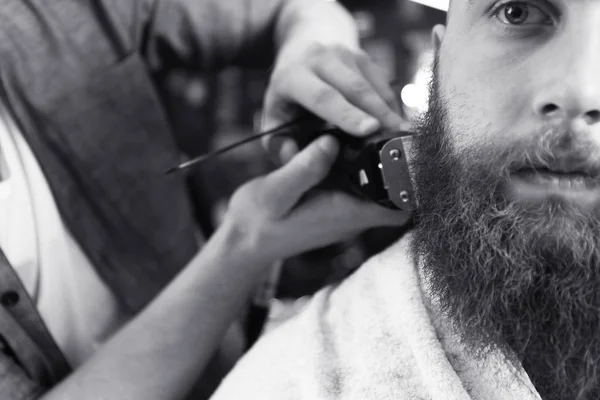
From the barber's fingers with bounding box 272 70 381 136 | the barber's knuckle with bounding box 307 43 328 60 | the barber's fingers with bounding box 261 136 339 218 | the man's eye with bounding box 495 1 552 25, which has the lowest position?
the barber's fingers with bounding box 261 136 339 218

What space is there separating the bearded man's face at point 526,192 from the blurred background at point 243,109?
0.54 meters

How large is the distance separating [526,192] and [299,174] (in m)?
0.38

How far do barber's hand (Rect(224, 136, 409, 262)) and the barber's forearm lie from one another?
29 mm

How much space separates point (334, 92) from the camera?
88 cm

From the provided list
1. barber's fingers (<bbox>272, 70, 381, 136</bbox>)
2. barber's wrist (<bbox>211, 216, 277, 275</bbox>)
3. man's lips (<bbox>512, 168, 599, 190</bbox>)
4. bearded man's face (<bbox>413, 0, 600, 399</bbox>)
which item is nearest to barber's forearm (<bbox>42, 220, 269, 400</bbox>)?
barber's wrist (<bbox>211, 216, 277, 275</bbox>)

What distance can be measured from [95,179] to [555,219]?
2.62 feet

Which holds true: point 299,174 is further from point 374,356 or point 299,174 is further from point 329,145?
point 374,356

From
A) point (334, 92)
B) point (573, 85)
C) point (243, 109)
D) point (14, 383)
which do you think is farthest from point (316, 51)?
point (14, 383)

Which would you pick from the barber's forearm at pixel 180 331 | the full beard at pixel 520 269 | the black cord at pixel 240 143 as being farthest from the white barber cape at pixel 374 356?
the black cord at pixel 240 143

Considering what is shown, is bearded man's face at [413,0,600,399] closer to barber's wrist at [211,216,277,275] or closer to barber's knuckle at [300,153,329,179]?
barber's knuckle at [300,153,329,179]

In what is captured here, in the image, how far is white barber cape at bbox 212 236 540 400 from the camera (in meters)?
0.70

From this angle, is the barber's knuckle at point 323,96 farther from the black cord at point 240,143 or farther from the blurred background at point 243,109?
the blurred background at point 243,109

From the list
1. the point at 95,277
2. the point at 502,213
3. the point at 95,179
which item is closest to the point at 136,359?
the point at 95,277

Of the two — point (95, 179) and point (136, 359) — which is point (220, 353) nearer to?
point (136, 359)
